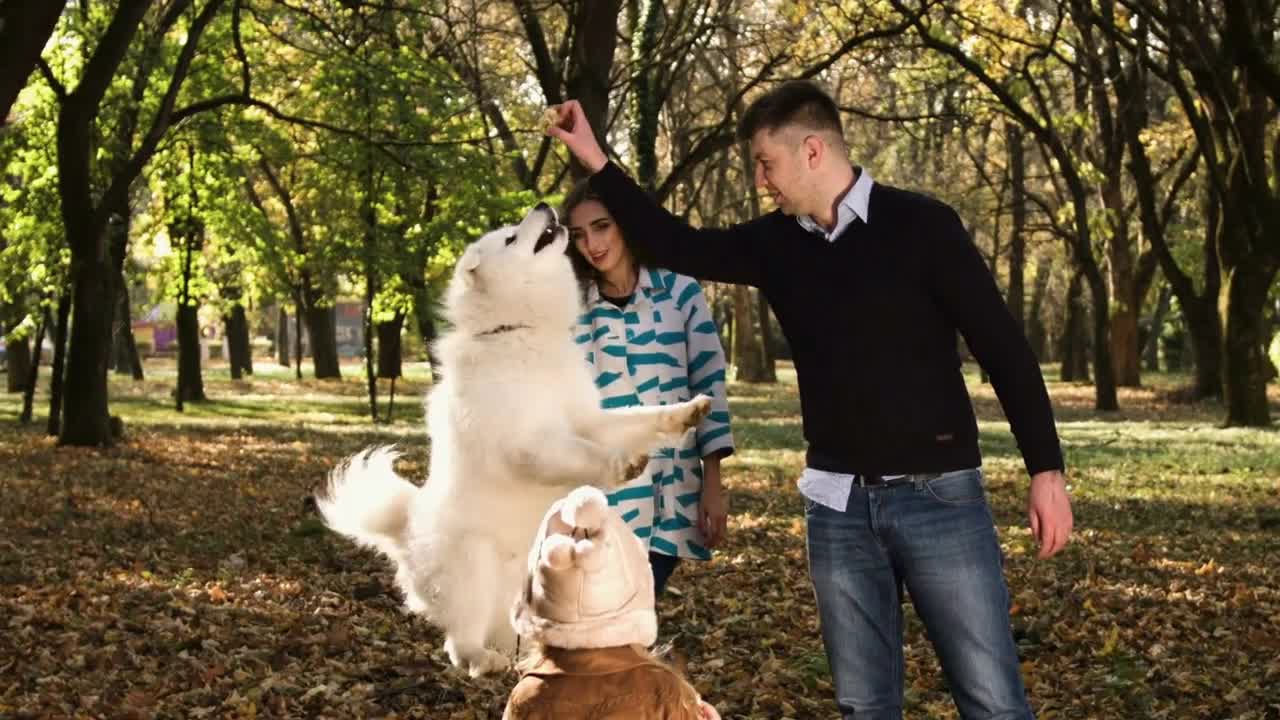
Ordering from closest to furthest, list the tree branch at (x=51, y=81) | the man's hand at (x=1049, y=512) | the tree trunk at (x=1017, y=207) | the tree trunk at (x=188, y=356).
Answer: the man's hand at (x=1049, y=512), the tree branch at (x=51, y=81), the tree trunk at (x=188, y=356), the tree trunk at (x=1017, y=207)

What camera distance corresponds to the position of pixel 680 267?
4.28 metres

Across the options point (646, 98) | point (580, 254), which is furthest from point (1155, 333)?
point (580, 254)

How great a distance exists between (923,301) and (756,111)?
0.70m

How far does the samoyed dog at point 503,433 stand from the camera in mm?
3973

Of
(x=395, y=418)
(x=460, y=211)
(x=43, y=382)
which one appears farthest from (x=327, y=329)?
(x=460, y=211)

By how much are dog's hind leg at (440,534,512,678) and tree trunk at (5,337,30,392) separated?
3158 centimetres

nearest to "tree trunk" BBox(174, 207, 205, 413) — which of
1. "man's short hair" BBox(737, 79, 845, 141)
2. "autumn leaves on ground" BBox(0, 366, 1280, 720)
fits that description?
"autumn leaves on ground" BBox(0, 366, 1280, 720)

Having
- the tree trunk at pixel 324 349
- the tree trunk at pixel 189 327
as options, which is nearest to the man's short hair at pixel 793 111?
the tree trunk at pixel 189 327

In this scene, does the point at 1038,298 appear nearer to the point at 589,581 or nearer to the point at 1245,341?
the point at 1245,341

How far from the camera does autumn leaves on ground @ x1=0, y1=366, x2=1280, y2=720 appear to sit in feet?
21.1

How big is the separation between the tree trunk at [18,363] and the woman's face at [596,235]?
31409mm

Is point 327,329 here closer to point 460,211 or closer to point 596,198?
point 460,211

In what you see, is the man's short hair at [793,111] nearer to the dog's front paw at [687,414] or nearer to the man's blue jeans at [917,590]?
the dog's front paw at [687,414]

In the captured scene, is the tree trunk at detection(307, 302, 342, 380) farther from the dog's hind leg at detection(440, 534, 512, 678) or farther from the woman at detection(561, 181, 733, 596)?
the dog's hind leg at detection(440, 534, 512, 678)
